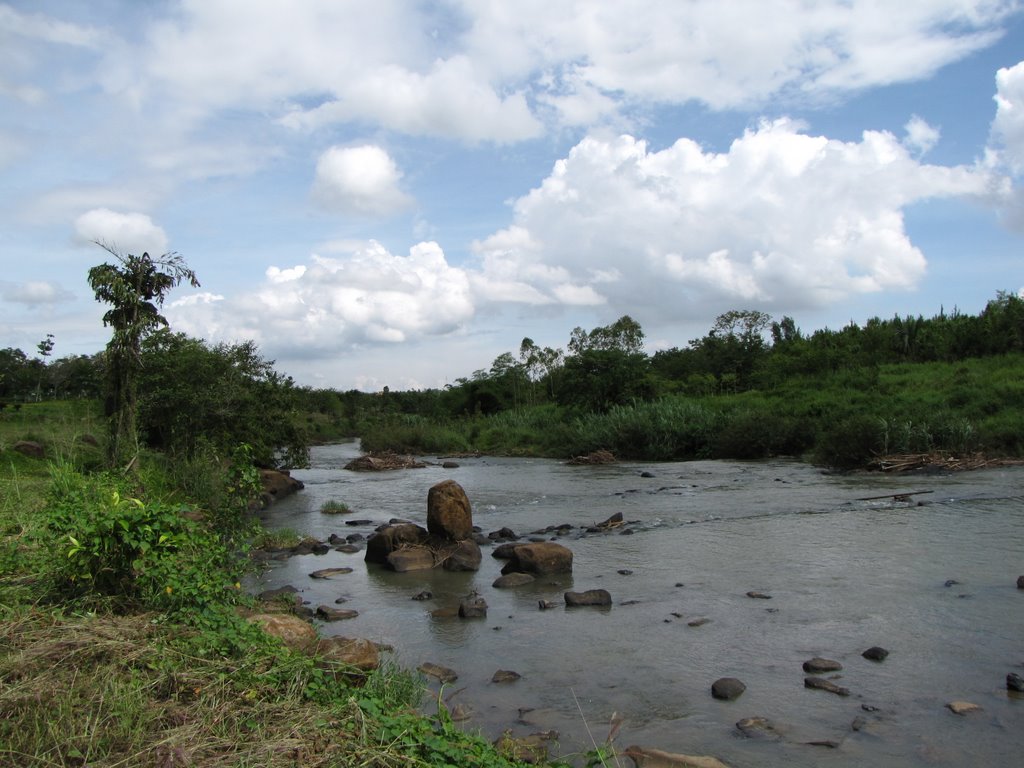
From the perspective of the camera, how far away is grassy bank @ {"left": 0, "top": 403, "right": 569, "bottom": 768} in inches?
159

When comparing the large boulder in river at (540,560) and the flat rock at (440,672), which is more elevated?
the large boulder in river at (540,560)

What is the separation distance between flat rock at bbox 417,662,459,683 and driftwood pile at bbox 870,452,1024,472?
72.9 feet

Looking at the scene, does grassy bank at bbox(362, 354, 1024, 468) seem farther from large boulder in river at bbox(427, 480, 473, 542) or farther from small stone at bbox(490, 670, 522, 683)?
small stone at bbox(490, 670, 522, 683)

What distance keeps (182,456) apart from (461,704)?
49.9 feet

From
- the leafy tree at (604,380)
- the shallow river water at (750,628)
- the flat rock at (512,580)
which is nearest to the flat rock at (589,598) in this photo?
the shallow river water at (750,628)

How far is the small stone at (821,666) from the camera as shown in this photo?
25.0ft

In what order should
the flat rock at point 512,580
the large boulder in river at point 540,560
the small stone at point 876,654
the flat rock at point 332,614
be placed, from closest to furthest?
1. the small stone at point 876,654
2. the flat rock at point 332,614
3. the flat rock at point 512,580
4. the large boulder in river at point 540,560

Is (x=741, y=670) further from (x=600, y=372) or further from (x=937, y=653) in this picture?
(x=600, y=372)

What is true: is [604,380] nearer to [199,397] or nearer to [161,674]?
[199,397]

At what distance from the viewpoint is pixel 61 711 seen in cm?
416

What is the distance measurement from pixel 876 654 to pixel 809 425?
27.7 meters

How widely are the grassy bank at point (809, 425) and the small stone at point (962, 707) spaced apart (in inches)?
840

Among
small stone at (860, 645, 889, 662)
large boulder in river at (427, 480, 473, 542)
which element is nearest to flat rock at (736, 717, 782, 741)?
small stone at (860, 645, 889, 662)

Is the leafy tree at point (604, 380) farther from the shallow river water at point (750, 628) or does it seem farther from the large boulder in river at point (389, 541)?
the large boulder in river at point (389, 541)
